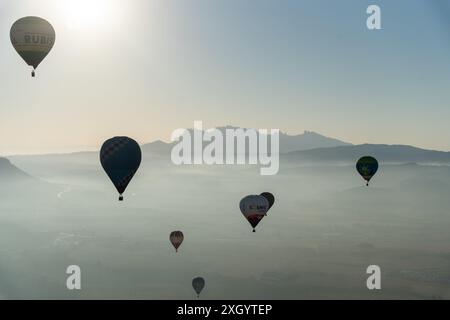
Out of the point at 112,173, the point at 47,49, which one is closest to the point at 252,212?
the point at 112,173

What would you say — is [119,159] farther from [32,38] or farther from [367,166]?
[367,166]

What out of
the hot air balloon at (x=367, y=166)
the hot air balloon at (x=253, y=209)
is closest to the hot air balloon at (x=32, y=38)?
the hot air balloon at (x=253, y=209)

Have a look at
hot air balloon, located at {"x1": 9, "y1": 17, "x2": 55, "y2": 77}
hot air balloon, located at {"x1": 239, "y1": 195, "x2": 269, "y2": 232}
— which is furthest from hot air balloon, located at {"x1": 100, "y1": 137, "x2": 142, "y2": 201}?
hot air balloon, located at {"x1": 239, "y1": 195, "x2": 269, "y2": 232}

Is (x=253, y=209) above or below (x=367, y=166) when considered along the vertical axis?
below

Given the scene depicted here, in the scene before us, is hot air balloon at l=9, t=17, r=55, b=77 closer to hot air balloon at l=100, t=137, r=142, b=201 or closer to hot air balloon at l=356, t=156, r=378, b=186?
hot air balloon at l=100, t=137, r=142, b=201

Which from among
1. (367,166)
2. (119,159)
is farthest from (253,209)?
(367,166)

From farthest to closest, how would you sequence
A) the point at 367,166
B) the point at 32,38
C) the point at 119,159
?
the point at 367,166 < the point at 32,38 < the point at 119,159

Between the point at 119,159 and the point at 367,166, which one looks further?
the point at 367,166
